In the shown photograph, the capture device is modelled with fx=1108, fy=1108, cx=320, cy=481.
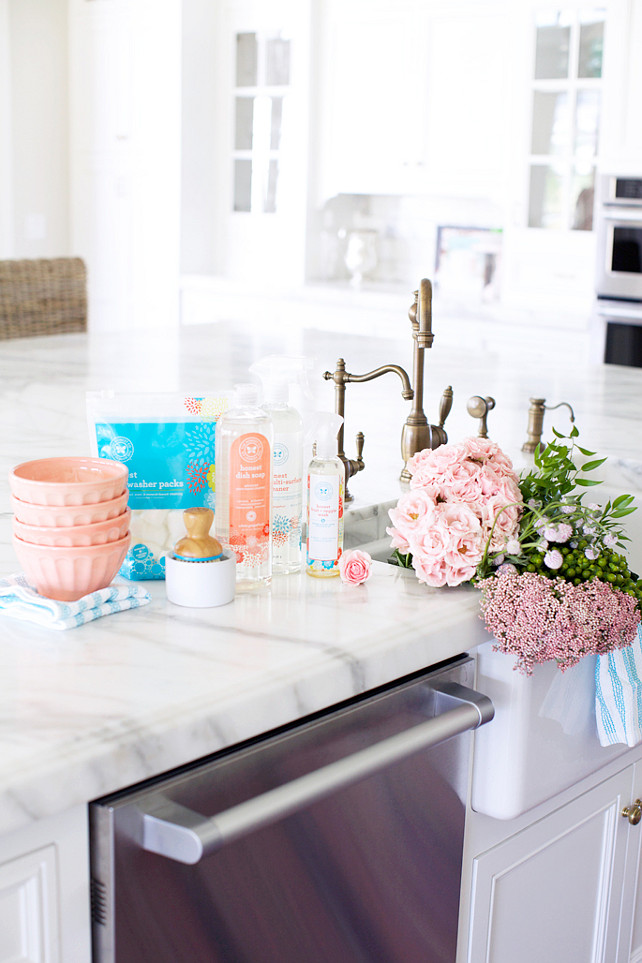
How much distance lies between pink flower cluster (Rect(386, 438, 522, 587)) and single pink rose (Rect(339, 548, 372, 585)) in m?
0.05

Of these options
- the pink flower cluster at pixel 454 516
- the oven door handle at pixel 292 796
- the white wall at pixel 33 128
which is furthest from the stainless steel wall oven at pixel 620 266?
the oven door handle at pixel 292 796

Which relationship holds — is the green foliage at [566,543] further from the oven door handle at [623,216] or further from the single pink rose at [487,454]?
the oven door handle at [623,216]

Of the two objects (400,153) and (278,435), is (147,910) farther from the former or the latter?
(400,153)

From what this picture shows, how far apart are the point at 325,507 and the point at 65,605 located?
29cm

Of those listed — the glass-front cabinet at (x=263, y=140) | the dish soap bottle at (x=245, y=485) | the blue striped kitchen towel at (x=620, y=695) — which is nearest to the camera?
the dish soap bottle at (x=245, y=485)

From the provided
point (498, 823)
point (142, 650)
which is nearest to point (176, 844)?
point (142, 650)

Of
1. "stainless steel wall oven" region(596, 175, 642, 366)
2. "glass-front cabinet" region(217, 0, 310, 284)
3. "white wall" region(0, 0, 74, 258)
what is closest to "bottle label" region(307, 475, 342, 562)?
"stainless steel wall oven" region(596, 175, 642, 366)

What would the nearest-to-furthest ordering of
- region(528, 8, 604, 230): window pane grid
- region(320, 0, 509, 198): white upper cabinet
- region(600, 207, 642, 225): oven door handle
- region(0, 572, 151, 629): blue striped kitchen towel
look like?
region(0, 572, 151, 629): blue striped kitchen towel < region(600, 207, 642, 225): oven door handle < region(528, 8, 604, 230): window pane grid < region(320, 0, 509, 198): white upper cabinet

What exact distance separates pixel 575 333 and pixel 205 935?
3471 mm

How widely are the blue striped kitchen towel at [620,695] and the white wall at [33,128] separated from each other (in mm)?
4718

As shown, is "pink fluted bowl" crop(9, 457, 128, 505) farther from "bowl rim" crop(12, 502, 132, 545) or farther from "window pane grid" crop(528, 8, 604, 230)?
"window pane grid" crop(528, 8, 604, 230)

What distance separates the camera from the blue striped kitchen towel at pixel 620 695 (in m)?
1.23

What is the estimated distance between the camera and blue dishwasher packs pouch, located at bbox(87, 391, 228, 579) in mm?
1097

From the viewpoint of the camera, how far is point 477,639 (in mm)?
1108
